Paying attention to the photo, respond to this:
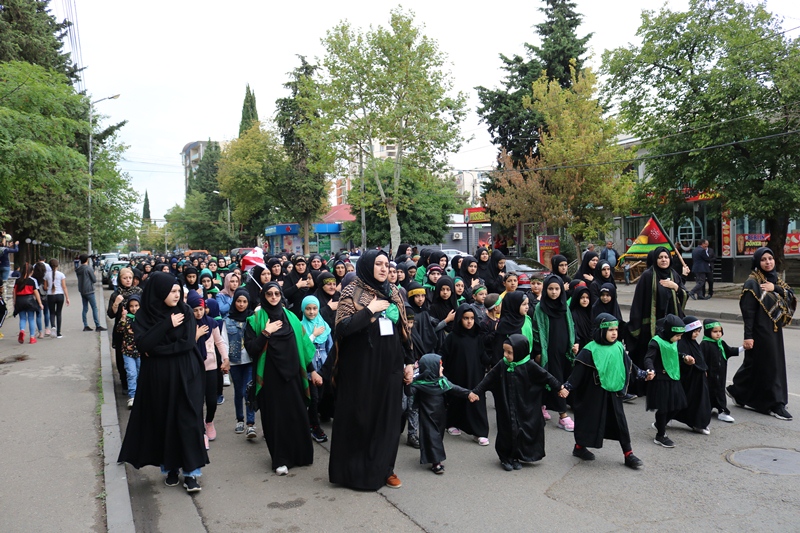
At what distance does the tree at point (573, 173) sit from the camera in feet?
84.3

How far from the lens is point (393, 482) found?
506cm

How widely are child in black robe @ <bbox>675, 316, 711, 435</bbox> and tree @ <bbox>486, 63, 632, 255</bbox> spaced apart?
19812 mm

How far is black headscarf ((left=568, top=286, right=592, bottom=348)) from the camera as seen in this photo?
7402 mm

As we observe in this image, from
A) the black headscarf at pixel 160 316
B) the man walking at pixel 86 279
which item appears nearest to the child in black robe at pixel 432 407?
the black headscarf at pixel 160 316

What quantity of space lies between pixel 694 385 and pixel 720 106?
14.2m

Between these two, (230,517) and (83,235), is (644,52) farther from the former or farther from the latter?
(83,235)

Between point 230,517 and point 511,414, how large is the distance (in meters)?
2.37

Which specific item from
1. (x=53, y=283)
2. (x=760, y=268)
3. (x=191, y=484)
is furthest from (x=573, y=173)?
(x=191, y=484)

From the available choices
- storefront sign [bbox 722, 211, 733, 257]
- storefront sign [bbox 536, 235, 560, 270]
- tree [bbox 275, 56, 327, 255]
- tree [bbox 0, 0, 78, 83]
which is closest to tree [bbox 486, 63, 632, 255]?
storefront sign [bbox 536, 235, 560, 270]

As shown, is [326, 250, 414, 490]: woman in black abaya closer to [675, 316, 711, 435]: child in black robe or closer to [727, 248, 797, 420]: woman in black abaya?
[675, 316, 711, 435]: child in black robe

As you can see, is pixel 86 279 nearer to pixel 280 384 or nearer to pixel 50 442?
pixel 50 442

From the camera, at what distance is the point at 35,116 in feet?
37.0

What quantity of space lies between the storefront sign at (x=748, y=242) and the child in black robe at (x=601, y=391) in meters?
20.9

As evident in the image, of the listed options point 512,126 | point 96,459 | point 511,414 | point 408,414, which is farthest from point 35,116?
point 512,126
